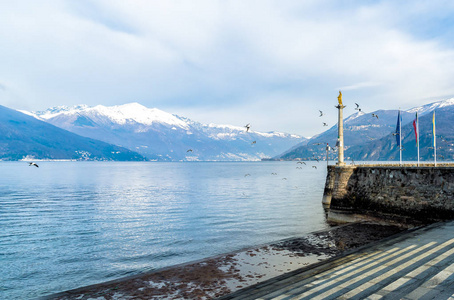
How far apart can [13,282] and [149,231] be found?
15.1 m

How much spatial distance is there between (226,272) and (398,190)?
74.1 feet

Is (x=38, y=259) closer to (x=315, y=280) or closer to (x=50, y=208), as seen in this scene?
(x=315, y=280)

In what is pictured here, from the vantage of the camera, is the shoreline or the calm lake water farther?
the calm lake water

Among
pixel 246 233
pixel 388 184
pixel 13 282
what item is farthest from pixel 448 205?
pixel 13 282

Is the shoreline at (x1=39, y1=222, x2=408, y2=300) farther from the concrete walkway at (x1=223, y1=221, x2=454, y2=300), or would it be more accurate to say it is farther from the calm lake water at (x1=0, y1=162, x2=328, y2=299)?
the concrete walkway at (x1=223, y1=221, x2=454, y2=300)

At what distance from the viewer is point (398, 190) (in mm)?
32875

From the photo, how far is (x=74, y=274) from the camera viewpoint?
20.9 meters

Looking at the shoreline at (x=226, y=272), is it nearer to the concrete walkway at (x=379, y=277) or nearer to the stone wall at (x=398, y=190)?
the concrete walkway at (x=379, y=277)

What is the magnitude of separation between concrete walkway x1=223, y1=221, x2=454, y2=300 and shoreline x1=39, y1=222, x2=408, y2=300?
3.16 m

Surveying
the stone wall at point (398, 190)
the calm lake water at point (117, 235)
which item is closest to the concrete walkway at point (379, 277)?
the calm lake water at point (117, 235)

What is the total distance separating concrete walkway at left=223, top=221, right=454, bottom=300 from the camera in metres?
11.7

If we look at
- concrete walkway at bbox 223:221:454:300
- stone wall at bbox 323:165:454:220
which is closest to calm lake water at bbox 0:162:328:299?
stone wall at bbox 323:165:454:220

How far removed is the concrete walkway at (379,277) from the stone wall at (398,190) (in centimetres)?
1202

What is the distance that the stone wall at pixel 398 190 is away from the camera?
29.0 meters
